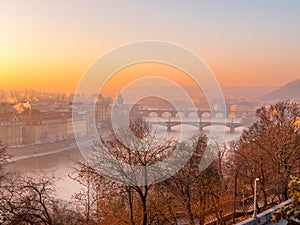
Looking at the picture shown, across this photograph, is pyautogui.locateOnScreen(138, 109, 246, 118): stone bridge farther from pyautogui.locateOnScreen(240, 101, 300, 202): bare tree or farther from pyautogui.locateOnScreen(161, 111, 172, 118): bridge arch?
pyautogui.locateOnScreen(240, 101, 300, 202): bare tree

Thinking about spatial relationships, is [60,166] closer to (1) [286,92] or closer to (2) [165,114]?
(2) [165,114]

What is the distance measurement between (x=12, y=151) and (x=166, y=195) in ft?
57.5

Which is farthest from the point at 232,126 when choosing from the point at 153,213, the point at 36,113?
the point at 153,213

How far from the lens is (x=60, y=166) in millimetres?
15328

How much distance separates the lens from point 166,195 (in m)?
4.75

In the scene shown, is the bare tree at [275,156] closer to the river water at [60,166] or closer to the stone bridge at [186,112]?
the river water at [60,166]

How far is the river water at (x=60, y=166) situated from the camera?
9400mm

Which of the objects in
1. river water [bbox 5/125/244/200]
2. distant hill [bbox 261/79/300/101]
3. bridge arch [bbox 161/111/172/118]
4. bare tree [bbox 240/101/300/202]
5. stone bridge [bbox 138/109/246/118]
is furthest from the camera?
distant hill [bbox 261/79/300/101]

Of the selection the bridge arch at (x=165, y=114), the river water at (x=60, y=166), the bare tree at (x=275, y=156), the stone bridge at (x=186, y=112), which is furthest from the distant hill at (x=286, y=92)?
the bare tree at (x=275, y=156)

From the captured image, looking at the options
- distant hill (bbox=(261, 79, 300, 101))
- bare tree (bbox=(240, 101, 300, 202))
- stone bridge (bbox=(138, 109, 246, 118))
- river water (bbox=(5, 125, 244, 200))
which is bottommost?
river water (bbox=(5, 125, 244, 200))

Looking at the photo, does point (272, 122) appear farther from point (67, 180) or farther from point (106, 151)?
point (67, 180)

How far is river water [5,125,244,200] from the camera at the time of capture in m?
9.40

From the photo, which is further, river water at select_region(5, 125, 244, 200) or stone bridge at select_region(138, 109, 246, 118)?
stone bridge at select_region(138, 109, 246, 118)

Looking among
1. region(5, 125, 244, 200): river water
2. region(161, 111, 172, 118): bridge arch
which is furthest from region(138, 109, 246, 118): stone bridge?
region(5, 125, 244, 200): river water
